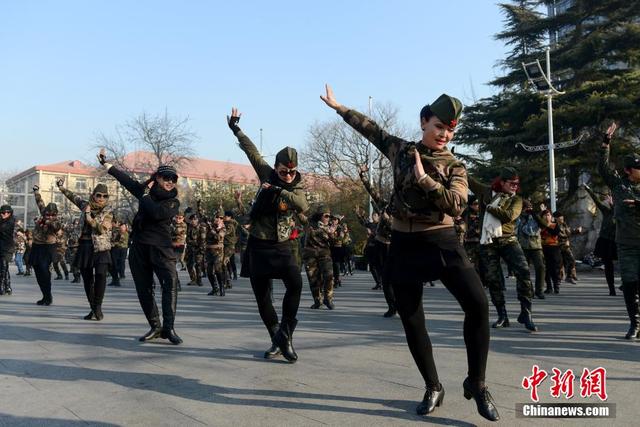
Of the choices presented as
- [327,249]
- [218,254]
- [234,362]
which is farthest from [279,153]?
[218,254]

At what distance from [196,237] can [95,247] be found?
7.79 m

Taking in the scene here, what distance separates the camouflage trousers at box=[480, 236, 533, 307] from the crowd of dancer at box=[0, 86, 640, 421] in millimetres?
15

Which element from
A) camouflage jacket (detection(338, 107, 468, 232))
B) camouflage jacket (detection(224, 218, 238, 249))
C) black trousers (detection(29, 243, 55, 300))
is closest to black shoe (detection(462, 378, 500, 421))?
camouflage jacket (detection(338, 107, 468, 232))

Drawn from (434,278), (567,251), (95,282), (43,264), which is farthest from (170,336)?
(567,251)

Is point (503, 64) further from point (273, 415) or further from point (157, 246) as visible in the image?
point (273, 415)

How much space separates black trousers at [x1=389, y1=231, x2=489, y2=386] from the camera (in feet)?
11.8

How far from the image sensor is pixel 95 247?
27.7 feet

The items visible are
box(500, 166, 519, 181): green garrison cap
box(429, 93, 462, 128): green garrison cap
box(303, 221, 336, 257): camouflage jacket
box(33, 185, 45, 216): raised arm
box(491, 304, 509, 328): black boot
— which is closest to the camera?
box(429, 93, 462, 128): green garrison cap

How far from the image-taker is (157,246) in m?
6.55

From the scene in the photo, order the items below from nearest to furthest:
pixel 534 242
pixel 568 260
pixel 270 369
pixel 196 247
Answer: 1. pixel 270 369
2. pixel 534 242
3. pixel 568 260
4. pixel 196 247

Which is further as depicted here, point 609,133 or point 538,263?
point 538,263

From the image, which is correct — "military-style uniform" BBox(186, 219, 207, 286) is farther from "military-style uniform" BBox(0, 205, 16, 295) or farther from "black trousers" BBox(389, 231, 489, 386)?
"black trousers" BBox(389, 231, 489, 386)

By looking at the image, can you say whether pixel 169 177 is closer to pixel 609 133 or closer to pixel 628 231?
pixel 609 133

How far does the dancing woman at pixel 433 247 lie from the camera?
354 cm
